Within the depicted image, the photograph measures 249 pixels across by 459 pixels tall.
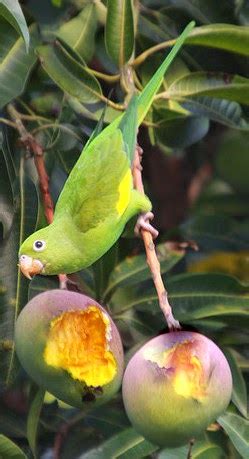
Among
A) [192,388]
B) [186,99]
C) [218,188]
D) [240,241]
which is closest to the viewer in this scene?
[192,388]

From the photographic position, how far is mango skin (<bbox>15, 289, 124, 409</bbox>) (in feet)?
3.82

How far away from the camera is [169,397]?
1084 millimetres

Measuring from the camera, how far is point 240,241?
209 centimetres

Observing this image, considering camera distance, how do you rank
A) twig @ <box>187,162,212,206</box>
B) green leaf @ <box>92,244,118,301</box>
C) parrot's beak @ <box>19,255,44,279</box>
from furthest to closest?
1. twig @ <box>187,162,212,206</box>
2. green leaf @ <box>92,244,118,301</box>
3. parrot's beak @ <box>19,255,44,279</box>

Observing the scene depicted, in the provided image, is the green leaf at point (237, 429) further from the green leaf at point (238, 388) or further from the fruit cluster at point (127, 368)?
the fruit cluster at point (127, 368)

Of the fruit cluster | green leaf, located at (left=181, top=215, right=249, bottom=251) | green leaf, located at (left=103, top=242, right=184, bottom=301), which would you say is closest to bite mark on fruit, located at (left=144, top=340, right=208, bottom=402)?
the fruit cluster

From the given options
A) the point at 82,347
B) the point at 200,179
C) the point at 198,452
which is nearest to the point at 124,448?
the point at 198,452

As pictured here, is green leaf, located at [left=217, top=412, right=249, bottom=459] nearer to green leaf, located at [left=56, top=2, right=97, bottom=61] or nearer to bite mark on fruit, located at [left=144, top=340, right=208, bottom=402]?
bite mark on fruit, located at [left=144, top=340, right=208, bottom=402]

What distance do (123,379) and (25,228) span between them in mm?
408

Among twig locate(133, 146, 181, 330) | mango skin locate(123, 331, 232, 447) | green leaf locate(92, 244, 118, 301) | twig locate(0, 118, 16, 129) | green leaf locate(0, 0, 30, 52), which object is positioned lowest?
green leaf locate(92, 244, 118, 301)

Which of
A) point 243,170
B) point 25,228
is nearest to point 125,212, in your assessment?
point 25,228

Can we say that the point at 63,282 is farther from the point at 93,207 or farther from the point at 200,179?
the point at 200,179

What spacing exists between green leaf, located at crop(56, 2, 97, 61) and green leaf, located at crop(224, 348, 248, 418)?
1.83 ft

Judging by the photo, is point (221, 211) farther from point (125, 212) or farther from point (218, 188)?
point (125, 212)
